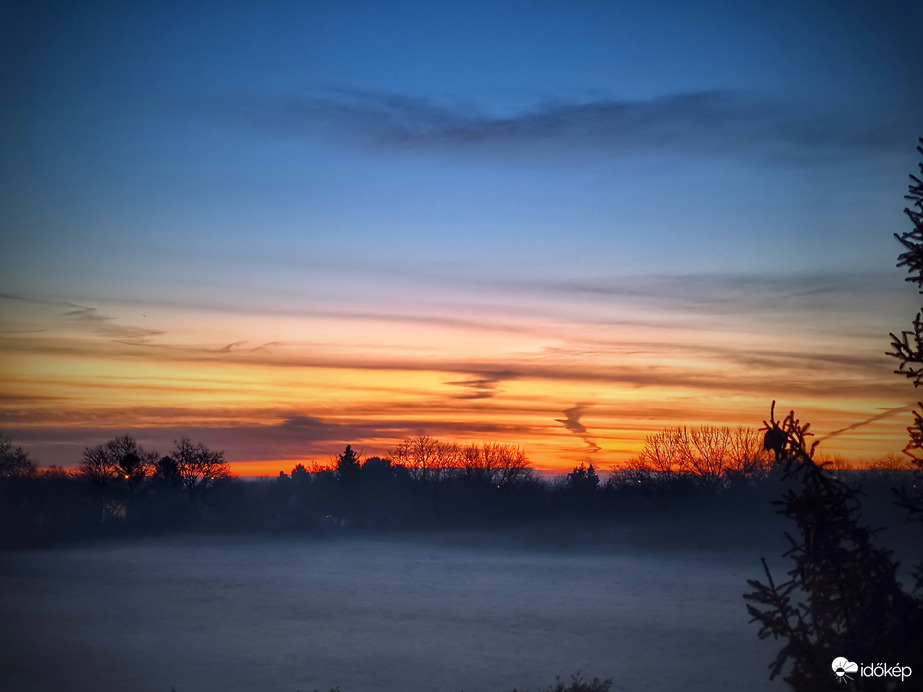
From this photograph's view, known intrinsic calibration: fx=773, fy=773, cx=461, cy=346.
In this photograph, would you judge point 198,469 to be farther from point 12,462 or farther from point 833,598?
point 833,598

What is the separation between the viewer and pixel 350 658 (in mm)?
36562

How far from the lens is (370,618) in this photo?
2002 inches

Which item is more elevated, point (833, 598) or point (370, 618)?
point (833, 598)

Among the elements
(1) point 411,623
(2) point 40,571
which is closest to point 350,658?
(1) point 411,623

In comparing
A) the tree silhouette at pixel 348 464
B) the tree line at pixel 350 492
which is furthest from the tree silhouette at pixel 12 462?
the tree silhouette at pixel 348 464

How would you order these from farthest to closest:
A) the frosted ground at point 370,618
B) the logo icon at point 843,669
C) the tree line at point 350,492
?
the tree line at point 350,492 → the frosted ground at point 370,618 → the logo icon at point 843,669

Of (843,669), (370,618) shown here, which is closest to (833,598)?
(843,669)

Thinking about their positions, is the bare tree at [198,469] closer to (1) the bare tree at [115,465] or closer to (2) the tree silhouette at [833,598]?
(1) the bare tree at [115,465]

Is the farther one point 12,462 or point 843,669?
point 12,462

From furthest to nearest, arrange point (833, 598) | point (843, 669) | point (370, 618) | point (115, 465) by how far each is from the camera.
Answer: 1. point (115, 465)
2. point (370, 618)
3. point (833, 598)
4. point (843, 669)

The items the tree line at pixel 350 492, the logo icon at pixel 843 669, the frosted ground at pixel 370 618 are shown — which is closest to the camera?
the logo icon at pixel 843 669

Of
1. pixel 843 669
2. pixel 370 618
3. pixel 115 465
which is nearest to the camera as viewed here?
pixel 843 669

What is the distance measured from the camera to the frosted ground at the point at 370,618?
1237 inches

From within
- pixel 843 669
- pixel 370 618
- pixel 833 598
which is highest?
pixel 833 598
